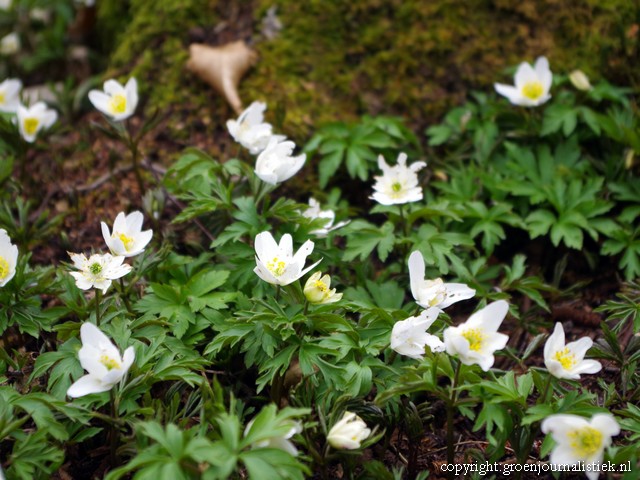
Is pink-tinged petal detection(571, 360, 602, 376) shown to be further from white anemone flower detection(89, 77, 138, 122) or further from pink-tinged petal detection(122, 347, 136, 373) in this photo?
white anemone flower detection(89, 77, 138, 122)

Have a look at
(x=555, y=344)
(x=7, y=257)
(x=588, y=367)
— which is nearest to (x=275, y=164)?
(x=7, y=257)

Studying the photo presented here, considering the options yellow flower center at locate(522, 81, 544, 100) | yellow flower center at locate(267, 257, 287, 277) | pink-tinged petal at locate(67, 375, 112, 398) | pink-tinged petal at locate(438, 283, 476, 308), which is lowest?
pink-tinged petal at locate(67, 375, 112, 398)

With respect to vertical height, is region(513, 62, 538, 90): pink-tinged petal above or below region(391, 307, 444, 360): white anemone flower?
above

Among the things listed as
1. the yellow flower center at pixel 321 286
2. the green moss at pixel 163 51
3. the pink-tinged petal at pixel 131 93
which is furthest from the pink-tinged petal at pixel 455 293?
the green moss at pixel 163 51

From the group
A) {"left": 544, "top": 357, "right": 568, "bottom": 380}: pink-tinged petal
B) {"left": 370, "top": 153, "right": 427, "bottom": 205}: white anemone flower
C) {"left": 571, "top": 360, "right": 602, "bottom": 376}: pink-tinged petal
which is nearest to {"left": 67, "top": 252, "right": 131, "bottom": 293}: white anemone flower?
{"left": 370, "top": 153, "right": 427, "bottom": 205}: white anemone flower

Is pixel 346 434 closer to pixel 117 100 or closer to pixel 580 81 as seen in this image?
pixel 117 100

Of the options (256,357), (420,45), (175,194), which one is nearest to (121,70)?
(175,194)

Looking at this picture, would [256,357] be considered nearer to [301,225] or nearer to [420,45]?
[301,225]
